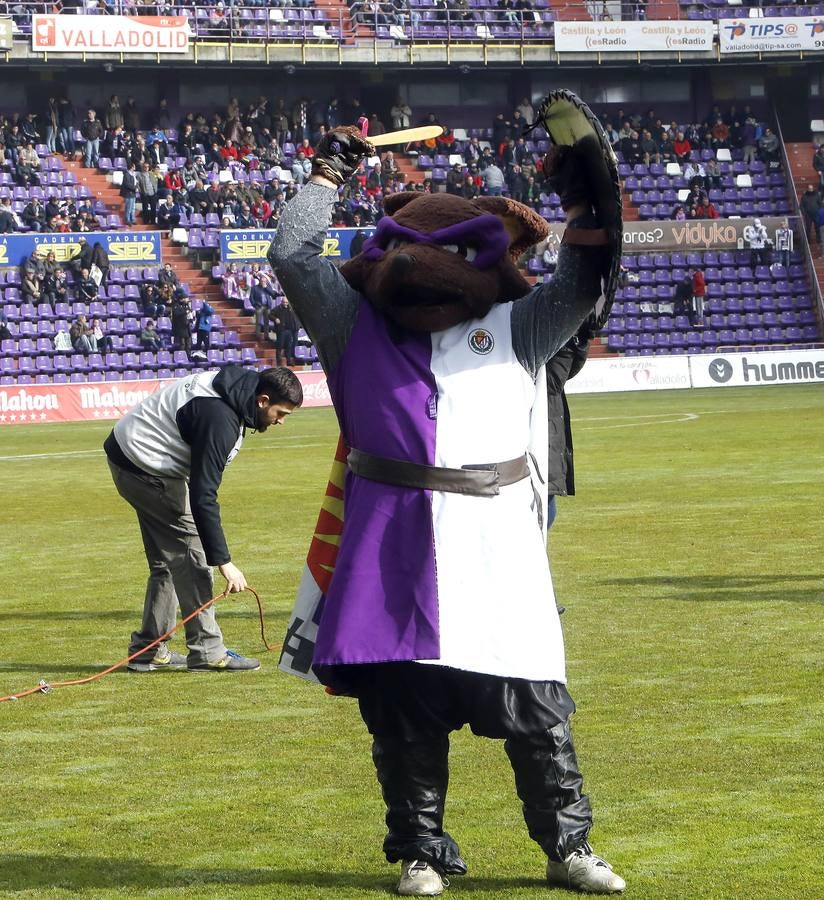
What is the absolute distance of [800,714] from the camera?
718cm

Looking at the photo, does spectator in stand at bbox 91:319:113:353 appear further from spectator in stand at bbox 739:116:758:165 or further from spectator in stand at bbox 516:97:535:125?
spectator in stand at bbox 739:116:758:165

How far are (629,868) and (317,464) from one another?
17717 millimetres

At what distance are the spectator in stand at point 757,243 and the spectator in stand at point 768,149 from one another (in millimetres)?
4275

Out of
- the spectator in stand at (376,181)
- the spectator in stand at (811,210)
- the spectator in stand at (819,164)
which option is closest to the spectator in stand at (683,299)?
the spectator in stand at (811,210)

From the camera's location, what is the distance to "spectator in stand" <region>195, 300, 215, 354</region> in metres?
39.1

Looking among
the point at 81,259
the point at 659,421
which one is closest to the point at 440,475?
the point at 659,421

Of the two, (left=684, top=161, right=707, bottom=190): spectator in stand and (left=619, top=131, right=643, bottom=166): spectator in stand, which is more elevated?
(left=619, top=131, right=643, bottom=166): spectator in stand

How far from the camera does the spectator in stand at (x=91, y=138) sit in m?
43.7

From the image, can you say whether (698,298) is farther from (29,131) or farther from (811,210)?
(29,131)

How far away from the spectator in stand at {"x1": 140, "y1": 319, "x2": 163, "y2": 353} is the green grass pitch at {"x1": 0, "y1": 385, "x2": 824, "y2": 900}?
77.3ft

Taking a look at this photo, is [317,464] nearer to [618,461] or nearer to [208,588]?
[618,461]

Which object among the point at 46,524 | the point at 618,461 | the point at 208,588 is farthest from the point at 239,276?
the point at 208,588

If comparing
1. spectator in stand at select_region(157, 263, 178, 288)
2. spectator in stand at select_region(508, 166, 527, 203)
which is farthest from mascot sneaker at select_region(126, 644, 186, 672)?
spectator in stand at select_region(508, 166, 527, 203)

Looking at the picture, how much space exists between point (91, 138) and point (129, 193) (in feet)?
8.96
